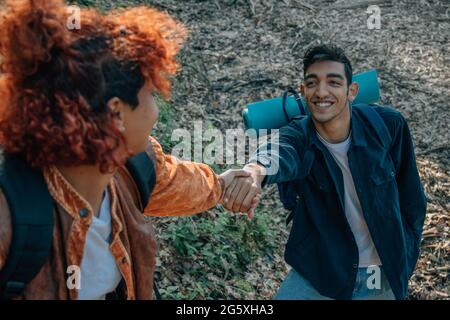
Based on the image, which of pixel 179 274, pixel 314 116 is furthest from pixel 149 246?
pixel 179 274

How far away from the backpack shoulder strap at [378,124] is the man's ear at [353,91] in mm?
110

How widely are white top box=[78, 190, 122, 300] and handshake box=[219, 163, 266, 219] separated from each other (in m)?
0.73

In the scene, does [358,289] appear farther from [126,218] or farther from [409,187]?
[126,218]

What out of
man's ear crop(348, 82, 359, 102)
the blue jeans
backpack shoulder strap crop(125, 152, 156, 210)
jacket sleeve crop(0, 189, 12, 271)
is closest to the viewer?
jacket sleeve crop(0, 189, 12, 271)

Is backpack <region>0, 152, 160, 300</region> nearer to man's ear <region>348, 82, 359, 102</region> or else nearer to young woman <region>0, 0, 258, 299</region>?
young woman <region>0, 0, 258, 299</region>

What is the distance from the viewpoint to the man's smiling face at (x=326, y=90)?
3303mm

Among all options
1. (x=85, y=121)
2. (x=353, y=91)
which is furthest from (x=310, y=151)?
(x=85, y=121)

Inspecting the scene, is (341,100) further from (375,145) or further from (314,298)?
(314,298)

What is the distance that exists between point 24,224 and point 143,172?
56 centimetres

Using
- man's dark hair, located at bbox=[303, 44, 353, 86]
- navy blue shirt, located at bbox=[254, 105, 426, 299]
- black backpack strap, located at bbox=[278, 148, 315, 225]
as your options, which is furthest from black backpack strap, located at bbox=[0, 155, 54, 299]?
man's dark hair, located at bbox=[303, 44, 353, 86]

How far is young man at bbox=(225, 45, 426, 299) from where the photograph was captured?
3.30 m

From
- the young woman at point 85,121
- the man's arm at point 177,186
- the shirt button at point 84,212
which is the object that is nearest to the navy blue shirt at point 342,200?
the man's arm at point 177,186

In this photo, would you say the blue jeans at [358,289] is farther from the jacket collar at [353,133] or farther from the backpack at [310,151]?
the jacket collar at [353,133]
